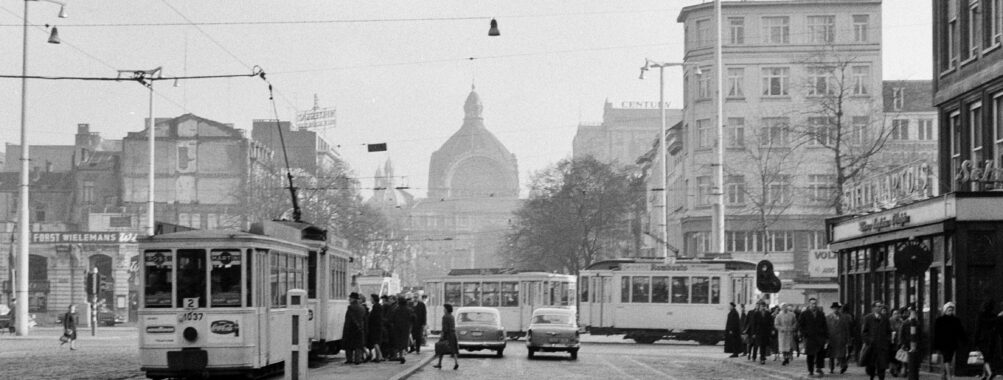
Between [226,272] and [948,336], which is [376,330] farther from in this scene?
[948,336]

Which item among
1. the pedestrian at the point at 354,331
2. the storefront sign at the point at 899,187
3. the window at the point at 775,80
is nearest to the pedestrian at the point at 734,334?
the storefront sign at the point at 899,187

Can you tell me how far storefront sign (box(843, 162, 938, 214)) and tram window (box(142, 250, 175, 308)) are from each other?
1563 centimetres

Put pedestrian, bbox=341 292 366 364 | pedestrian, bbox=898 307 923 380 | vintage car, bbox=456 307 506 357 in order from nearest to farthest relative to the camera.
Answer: pedestrian, bbox=898 307 923 380, pedestrian, bbox=341 292 366 364, vintage car, bbox=456 307 506 357

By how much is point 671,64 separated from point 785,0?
1773 centimetres

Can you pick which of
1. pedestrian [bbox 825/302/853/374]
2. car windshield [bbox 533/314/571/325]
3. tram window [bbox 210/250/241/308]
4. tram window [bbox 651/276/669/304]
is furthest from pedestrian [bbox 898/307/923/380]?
tram window [bbox 651/276/669/304]

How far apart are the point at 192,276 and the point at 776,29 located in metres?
64.7

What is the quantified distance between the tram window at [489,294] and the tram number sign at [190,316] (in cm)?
3199

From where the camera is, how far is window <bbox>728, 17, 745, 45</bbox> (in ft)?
287

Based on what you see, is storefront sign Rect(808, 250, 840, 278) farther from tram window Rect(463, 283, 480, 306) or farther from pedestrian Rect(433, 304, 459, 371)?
pedestrian Rect(433, 304, 459, 371)

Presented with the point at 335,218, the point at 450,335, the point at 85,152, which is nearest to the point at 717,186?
the point at 450,335

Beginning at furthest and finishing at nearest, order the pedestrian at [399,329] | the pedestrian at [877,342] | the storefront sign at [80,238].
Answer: the storefront sign at [80,238] → the pedestrian at [399,329] → the pedestrian at [877,342]

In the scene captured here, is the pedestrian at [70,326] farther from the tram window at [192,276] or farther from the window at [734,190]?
the window at [734,190]

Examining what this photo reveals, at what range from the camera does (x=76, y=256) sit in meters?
99.4

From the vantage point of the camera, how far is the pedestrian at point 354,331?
35188 millimetres
